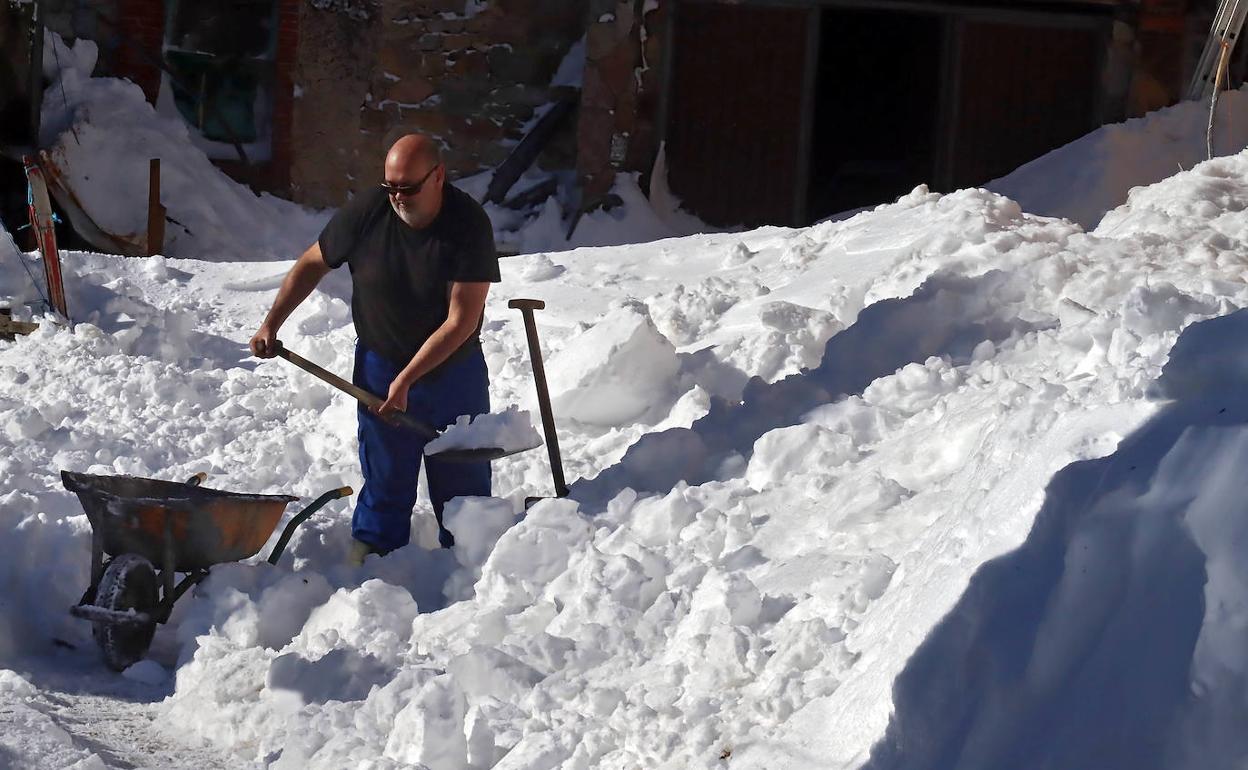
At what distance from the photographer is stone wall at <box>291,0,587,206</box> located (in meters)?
10.5

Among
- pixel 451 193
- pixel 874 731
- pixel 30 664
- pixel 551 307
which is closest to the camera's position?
pixel 874 731

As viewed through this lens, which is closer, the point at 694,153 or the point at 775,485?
the point at 775,485

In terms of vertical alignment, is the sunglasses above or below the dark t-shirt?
above

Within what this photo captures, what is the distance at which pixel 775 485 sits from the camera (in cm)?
A: 426

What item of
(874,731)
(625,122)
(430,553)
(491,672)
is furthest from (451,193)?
(625,122)

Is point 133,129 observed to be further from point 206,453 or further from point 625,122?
→ point 206,453

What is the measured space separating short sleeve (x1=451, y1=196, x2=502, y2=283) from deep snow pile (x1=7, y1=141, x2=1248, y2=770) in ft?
2.24

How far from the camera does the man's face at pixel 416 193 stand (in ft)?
14.6

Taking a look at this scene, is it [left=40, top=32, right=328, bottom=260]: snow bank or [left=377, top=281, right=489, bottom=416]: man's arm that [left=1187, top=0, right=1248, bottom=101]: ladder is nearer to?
[left=377, top=281, right=489, bottom=416]: man's arm

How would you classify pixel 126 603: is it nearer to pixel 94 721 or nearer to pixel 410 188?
pixel 94 721

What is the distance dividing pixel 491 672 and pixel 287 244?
7.24 metres

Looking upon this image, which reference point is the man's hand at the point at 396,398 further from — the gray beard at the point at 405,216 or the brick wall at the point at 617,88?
the brick wall at the point at 617,88

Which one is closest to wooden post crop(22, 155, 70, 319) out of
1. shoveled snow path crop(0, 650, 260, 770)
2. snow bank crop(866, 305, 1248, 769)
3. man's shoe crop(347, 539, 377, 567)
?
man's shoe crop(347, 539, 377, 567)

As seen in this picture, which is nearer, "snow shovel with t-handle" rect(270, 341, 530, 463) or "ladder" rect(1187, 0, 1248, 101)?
"snow shovel with t-handle" rect(270, 341, 530, 463)
